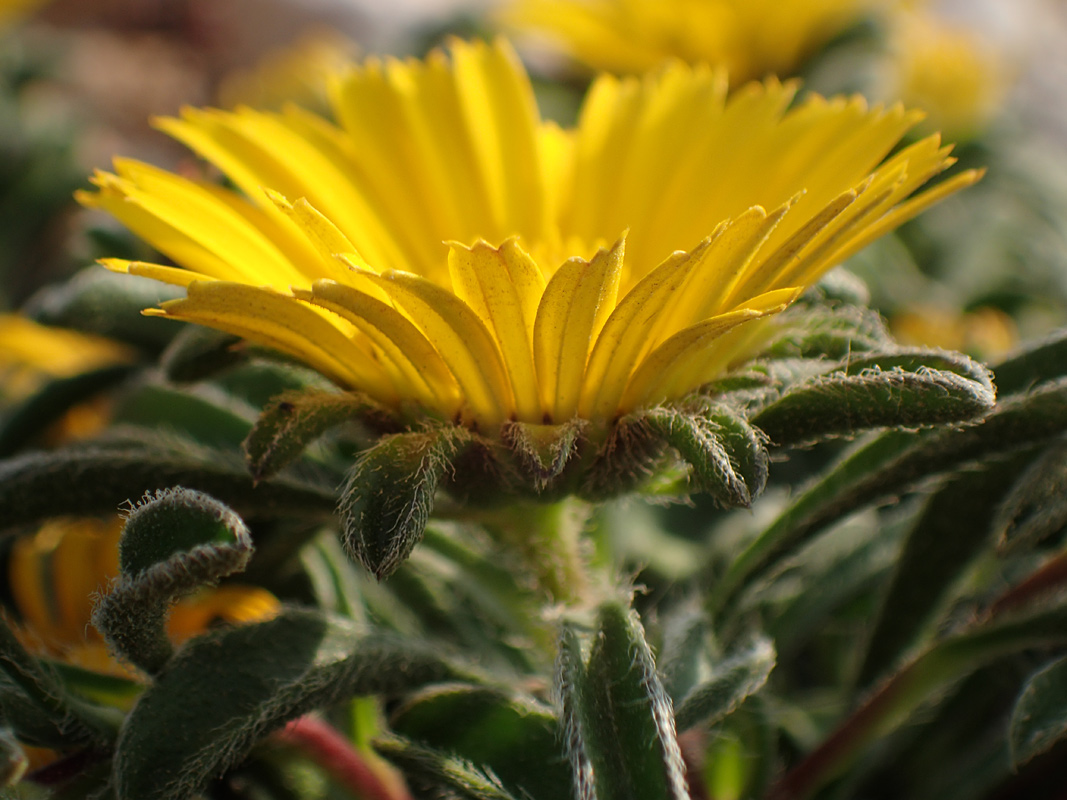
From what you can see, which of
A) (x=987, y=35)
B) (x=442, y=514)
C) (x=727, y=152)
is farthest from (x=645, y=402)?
(x=987, y=35)

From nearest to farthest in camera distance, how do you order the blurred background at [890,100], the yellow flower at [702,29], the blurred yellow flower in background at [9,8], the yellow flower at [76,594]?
the yellow flower at [76,594]
the blurred background at [890,100]
the yellow flower at [702,29]
the blurred yellow flower in background at [9,8]

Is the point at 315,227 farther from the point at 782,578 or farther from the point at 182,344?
the point at 782,578

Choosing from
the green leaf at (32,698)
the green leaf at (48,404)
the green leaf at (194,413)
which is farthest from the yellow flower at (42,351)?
the green leaf at (32,698)

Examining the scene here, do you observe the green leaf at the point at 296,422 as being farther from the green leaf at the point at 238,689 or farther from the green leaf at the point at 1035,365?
the green leaf at the point at 1035,365

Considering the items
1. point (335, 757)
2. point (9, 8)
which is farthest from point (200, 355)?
point (9, 8)

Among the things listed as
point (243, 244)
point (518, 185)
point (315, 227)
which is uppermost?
point (518, 185)

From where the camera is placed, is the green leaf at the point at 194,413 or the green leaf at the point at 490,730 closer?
the green leaf at the point at 490,730

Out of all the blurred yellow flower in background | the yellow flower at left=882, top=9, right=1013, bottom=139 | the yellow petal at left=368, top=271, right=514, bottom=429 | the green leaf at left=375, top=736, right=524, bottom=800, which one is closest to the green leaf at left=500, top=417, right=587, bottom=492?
the yellow petal at left=368, top=271, right=514, bottom=429

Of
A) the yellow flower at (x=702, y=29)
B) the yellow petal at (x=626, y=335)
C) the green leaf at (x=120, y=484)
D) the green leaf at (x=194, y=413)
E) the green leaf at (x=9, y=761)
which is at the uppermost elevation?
the yellow flower at (x=702, y=29)
